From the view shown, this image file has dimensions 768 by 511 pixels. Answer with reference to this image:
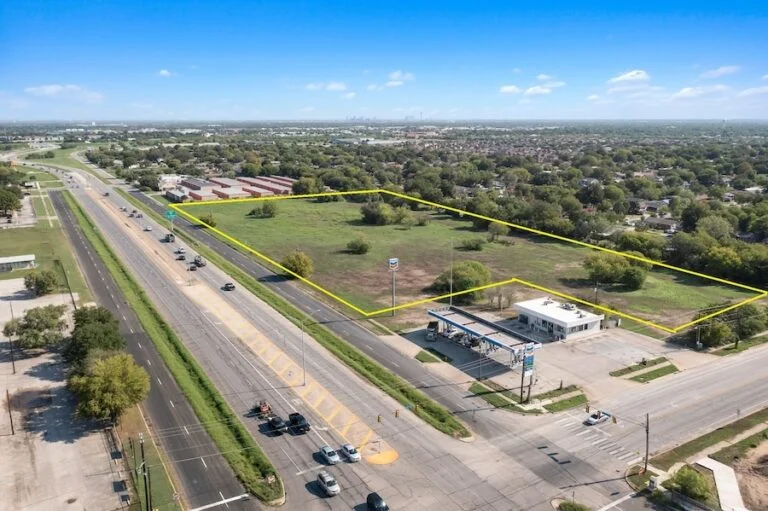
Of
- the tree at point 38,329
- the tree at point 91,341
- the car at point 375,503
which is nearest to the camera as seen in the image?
the car at point 375,503

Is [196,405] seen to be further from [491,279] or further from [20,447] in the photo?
[491,279]

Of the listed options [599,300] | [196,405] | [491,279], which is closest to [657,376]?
[599,300]

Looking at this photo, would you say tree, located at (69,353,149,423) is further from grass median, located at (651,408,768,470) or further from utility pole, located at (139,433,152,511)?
grass median, located at (651,408,768,470)

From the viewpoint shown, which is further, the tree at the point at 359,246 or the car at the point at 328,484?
the tree at the point at 359,246

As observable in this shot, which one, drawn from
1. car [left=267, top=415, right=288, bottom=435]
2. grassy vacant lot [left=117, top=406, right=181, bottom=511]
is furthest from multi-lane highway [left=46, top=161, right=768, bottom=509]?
grassy vacant lot [left=117, top=406, right=181, bottom=511]

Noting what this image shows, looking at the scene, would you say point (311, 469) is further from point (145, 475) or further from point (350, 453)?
point (145, 475)

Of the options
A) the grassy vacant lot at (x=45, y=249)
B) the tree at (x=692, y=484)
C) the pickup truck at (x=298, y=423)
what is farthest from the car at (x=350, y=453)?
the grassy vacant lot at (x=45, y=249)

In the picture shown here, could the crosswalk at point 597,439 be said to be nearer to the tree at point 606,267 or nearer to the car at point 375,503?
the car at point 375,503
